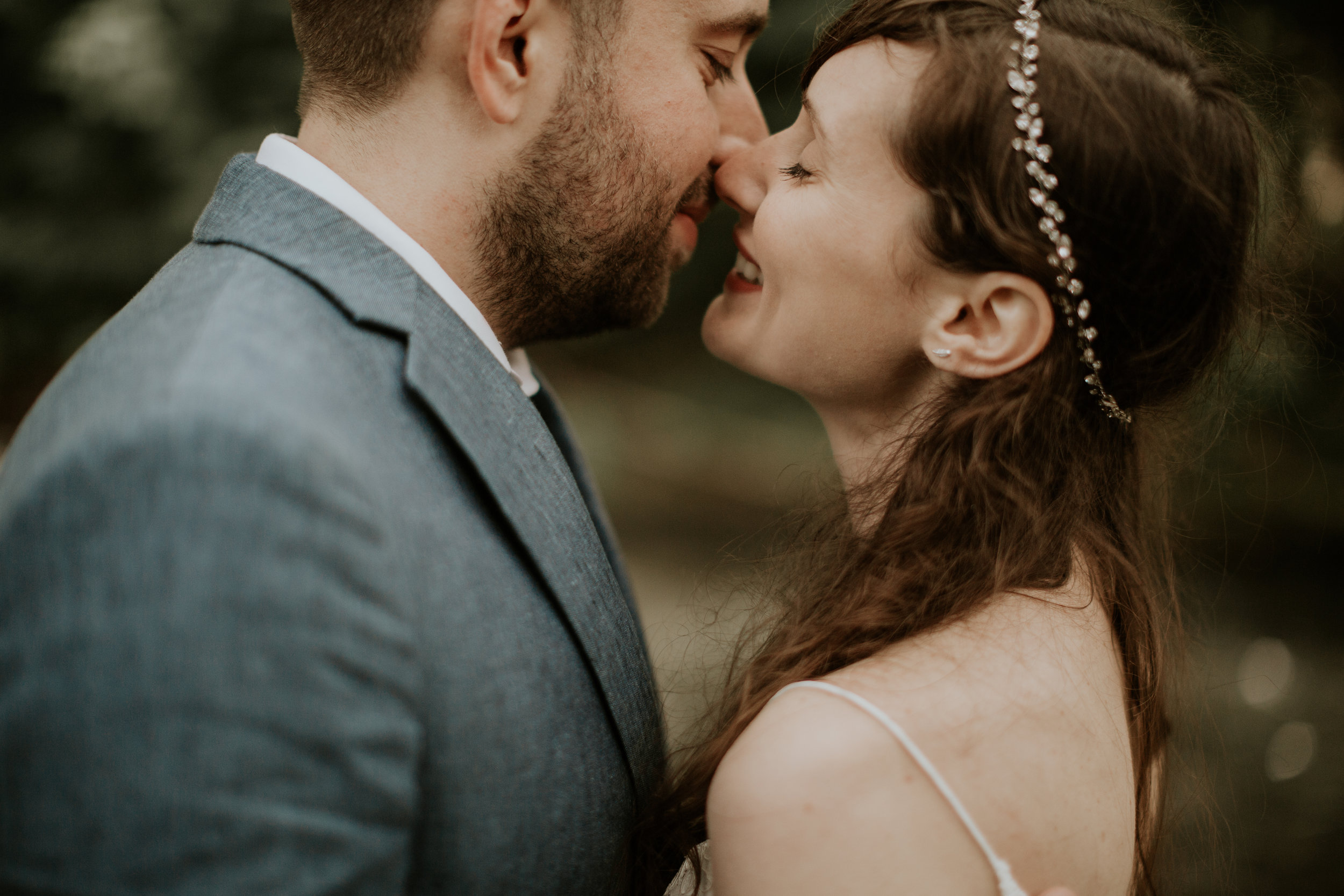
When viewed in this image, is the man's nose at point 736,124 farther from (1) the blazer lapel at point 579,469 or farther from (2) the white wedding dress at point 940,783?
(2) the white wedding dress at point 940,783

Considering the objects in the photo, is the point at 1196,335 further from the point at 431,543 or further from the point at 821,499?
the point at 431,543

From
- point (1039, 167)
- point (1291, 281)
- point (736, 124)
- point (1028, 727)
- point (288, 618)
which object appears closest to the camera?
point (288, 618)

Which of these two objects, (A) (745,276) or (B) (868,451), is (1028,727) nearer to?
(B) (868,451)

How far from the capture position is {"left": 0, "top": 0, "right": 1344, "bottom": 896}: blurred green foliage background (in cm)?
286

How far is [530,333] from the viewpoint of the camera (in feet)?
6.57

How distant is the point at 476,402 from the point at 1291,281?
6.94 feet

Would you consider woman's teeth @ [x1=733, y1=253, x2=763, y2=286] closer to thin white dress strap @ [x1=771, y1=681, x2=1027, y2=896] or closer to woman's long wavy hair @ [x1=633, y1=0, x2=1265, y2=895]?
woman's long wavy hair @ [x1=633, y1=0, x2=1265, y2=895]

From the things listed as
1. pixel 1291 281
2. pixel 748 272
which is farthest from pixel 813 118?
pixel 1291 281

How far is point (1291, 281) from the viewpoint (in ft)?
7.56

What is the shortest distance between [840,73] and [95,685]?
4.93 feet

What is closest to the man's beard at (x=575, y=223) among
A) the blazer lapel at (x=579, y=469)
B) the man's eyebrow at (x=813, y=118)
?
the blazer lapel at (x=579, y=469)

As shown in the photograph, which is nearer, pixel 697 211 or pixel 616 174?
pixel 616 174

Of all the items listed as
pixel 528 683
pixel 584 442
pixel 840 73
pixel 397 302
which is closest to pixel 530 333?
pixel 397 302

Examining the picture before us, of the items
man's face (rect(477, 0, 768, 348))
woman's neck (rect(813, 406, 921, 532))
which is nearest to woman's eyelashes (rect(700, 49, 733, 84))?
man's face (rect(477, 0, 768, 348))
